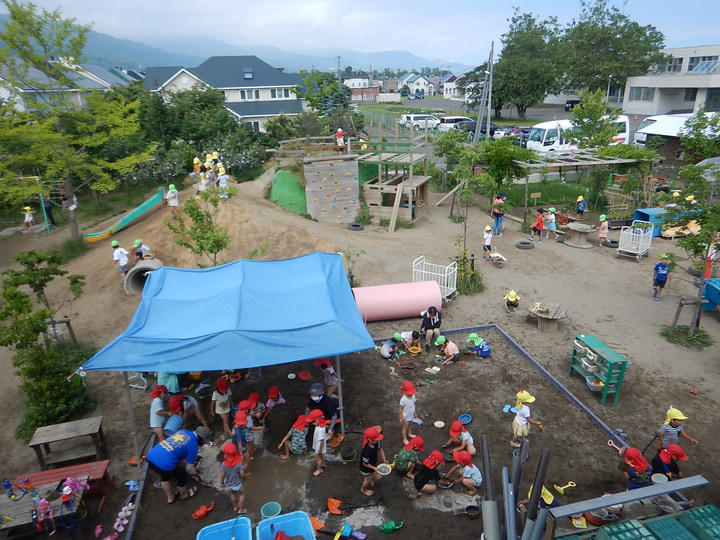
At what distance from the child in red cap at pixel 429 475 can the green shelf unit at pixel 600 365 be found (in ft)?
13.7

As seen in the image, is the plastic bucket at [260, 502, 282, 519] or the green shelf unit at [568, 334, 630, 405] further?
the green shelf unit at [568, 334, 630, 405]

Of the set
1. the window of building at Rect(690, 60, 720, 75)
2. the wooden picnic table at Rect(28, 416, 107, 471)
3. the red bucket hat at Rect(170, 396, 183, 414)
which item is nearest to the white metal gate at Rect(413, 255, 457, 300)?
the red bucket hat at Rect(170, 396, 183, 414)

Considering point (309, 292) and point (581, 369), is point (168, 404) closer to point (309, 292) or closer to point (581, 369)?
point (309, 292)

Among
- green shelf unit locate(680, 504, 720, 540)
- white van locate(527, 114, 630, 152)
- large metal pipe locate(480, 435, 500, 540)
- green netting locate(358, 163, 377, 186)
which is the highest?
white van locate(527, 114, 630, 152)

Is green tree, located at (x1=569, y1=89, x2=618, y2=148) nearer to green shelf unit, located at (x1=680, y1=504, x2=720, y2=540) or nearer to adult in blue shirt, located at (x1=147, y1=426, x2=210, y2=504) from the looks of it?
green shelf unit, located at (x1=680, y1=504, x2=720, y2=540)

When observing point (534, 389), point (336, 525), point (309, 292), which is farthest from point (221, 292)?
point (534, 389)

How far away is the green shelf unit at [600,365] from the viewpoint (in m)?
8.98

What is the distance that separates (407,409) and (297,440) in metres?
1.92

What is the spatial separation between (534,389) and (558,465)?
6.96ft

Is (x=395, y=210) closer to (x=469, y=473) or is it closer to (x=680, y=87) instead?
(x=469, y=473)

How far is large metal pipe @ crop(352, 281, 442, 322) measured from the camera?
12414mm

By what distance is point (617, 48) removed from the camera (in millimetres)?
50406

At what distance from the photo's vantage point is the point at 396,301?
40.9 feet

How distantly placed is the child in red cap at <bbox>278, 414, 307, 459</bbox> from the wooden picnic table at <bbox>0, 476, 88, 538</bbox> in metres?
3.04
